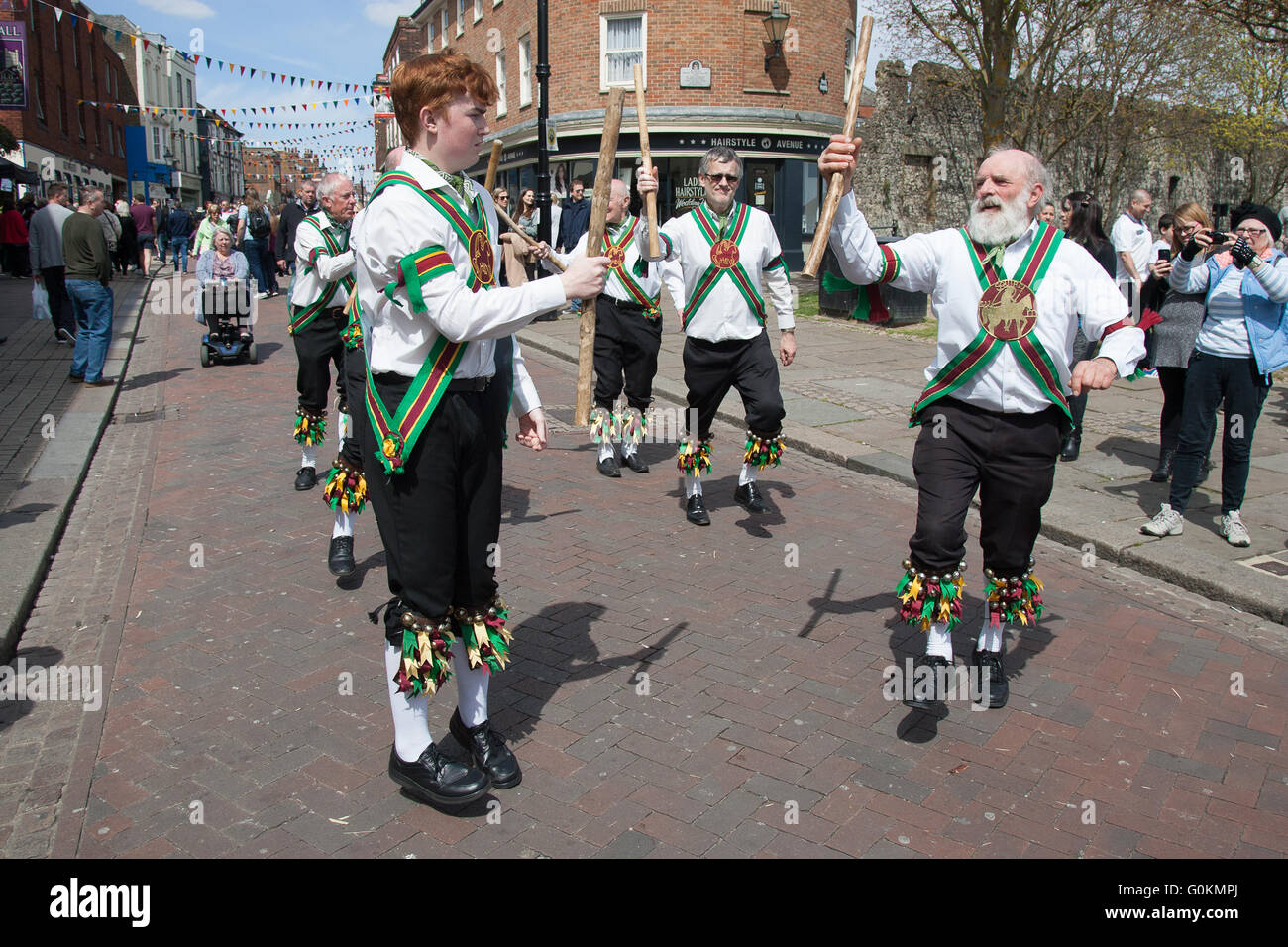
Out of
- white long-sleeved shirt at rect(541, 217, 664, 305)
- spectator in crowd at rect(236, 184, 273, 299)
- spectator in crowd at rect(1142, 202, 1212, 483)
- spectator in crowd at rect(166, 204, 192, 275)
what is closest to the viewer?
spectator in crowd at rect(1142, 202, 1212, 483)

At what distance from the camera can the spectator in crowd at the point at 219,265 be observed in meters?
11.8

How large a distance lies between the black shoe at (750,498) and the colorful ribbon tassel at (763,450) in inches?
11.1

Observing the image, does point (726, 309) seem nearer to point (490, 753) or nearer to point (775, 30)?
point (490, 753)

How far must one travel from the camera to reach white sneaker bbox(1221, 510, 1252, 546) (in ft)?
18.4

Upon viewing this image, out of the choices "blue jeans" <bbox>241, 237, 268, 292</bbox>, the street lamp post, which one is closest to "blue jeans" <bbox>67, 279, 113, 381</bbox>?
the street lamp post

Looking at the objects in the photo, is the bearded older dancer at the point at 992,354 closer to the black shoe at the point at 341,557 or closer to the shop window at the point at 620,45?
the black shoe at the point at 341,557

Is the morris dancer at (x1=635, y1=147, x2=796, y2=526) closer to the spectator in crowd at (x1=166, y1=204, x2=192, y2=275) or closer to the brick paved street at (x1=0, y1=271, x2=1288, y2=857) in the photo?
the brick paved street at (x1=0, y1=271, x2=1288, y2=857)

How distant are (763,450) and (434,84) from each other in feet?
12.2

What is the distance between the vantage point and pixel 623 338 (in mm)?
7238

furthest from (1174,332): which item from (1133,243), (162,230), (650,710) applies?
(162,230)

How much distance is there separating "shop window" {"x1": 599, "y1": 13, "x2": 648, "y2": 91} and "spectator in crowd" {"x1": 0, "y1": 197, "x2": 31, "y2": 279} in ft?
46.6

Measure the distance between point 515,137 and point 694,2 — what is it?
677cm

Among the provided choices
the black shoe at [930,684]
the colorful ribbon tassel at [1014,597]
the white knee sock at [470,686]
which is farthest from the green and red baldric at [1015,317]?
the white knee sock at [470,686]
